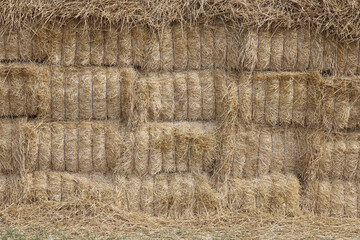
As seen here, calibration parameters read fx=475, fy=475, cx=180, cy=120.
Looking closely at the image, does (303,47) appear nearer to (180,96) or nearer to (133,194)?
(180,96)

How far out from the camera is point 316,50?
5.10m

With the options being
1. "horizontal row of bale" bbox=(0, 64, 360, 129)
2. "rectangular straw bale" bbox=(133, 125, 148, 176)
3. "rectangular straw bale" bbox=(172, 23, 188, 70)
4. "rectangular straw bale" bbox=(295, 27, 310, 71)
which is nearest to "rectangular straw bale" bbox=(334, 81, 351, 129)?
"horizontal row of bale" bbox=(0, 64, 360, 129)

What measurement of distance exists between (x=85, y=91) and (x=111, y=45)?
1.83 feet

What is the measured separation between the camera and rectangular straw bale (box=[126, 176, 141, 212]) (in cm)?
513

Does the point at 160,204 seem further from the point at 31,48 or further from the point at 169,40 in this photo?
the point at 31,48

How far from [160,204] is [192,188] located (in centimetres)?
39

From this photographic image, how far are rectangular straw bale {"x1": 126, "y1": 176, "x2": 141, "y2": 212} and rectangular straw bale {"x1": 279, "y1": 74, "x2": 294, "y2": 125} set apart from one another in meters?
1.73

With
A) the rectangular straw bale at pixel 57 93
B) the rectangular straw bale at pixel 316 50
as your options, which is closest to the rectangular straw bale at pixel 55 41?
the rectangular straw bale at pixel 57 93

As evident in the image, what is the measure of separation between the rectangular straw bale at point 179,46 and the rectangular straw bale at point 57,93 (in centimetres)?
122

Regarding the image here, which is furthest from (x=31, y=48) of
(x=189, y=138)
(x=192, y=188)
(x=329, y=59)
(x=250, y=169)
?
(x=329, y=59)

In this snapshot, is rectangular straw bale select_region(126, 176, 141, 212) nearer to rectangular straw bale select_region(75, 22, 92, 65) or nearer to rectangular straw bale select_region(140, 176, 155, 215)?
rectangular straw bale select_region(140, 176, 155, 215)

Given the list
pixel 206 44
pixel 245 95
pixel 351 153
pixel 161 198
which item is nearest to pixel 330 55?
pixel 245 95

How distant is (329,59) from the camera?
5.10 meters

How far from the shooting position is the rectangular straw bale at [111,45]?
4965 millimetres
